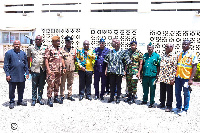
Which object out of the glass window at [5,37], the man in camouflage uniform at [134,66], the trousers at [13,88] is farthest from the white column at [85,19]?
the trousers at [13,88]

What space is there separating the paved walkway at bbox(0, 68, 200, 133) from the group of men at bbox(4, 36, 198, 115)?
309 mm

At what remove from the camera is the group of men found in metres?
4.87

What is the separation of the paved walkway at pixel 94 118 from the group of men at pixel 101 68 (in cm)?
31

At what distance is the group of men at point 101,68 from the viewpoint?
4871 mm

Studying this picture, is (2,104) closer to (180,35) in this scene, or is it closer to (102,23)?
(102,23)

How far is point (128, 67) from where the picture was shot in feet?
18.3

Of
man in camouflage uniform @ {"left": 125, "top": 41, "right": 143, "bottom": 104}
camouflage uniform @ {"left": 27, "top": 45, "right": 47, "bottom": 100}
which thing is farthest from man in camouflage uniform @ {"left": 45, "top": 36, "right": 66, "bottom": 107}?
man in camouflage uniform @ {"left": 125, "top": 41, "right": 143, "bottom": 104}

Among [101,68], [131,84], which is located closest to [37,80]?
[101,68]

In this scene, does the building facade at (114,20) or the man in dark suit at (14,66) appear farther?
the building facade at (114,20)

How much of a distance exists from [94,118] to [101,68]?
174 cm

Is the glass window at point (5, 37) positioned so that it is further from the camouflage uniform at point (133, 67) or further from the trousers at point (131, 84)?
the trousers at point (131, 84)

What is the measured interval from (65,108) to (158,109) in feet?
7.79

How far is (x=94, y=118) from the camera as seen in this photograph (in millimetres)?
4461

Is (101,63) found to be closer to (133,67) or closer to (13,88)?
(133,67)
